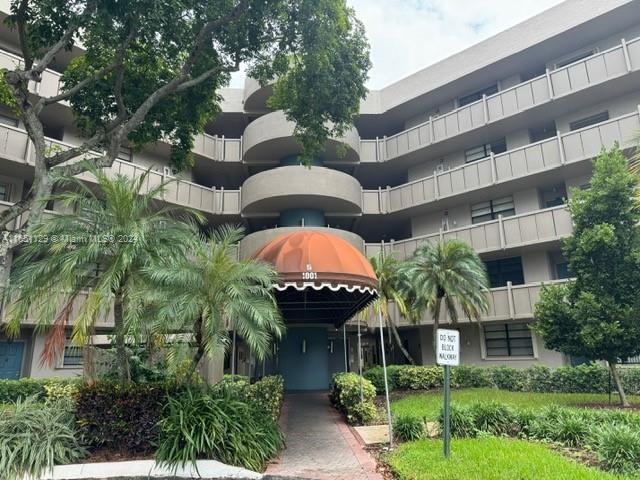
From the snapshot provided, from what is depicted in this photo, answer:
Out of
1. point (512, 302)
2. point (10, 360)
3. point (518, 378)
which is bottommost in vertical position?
point (518, 378)

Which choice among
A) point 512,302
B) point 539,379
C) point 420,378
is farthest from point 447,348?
point 512,302

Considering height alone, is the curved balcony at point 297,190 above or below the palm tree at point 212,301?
above

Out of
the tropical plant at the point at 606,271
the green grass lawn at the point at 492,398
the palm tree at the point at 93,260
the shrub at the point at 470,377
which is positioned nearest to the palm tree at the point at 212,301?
the palm tree at the point at 93,260

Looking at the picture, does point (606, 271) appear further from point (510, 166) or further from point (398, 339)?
point (398, 339)

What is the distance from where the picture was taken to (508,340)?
20562 millimetres

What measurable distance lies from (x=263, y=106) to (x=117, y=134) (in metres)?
15.1

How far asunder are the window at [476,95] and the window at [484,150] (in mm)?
2731

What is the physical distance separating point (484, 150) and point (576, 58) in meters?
5.80

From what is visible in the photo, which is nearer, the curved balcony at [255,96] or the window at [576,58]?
the window at [576,58]

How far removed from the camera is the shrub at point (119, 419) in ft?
27.4

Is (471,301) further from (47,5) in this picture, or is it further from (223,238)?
(47,5)

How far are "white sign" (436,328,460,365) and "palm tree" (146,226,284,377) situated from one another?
3.14 meters

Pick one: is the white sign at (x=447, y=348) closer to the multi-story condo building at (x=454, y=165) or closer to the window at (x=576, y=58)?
the multi-story condo building at (x=454, y=165)

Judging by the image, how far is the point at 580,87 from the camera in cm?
1920
